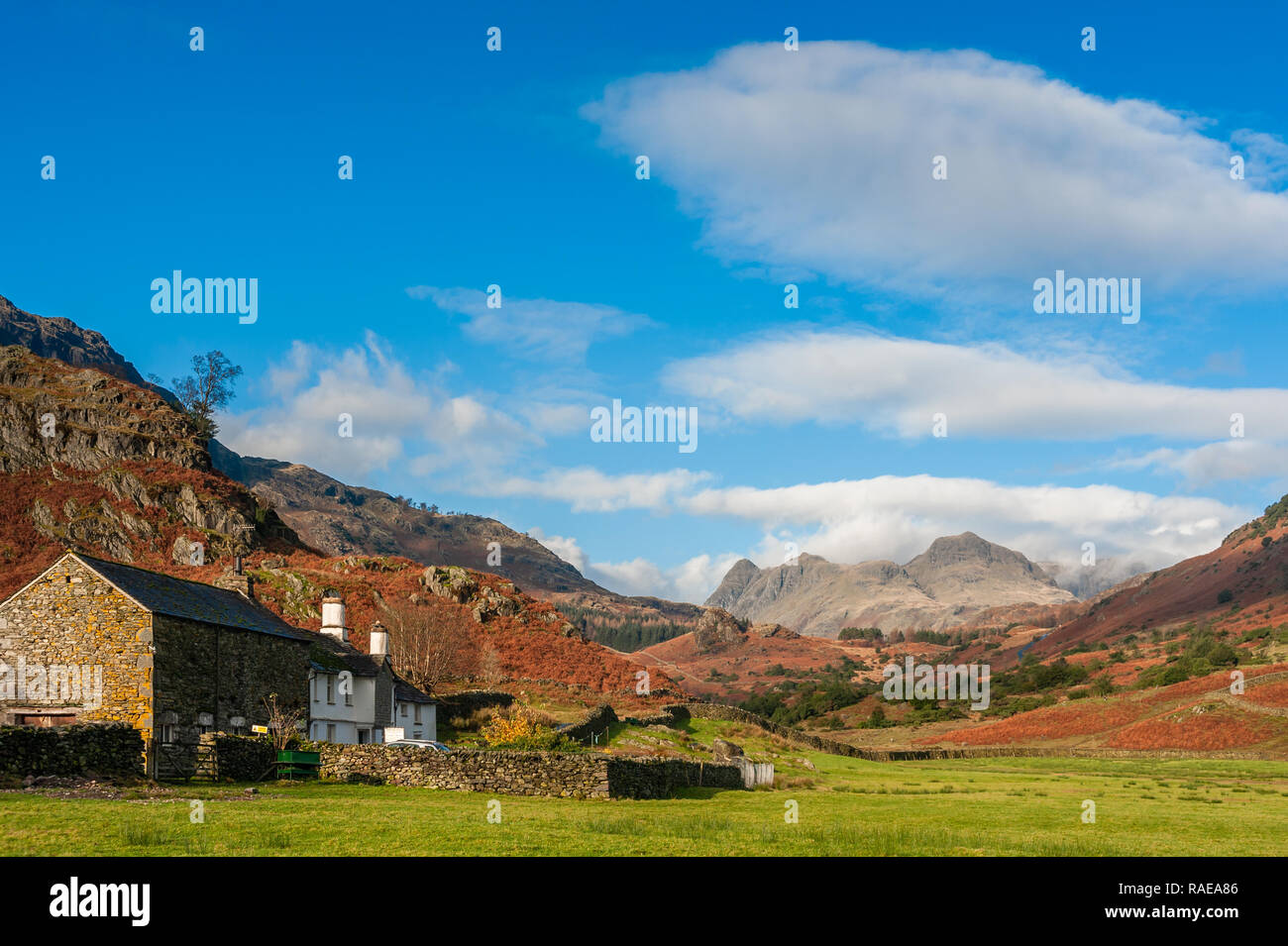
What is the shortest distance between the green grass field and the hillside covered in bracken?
156 feet

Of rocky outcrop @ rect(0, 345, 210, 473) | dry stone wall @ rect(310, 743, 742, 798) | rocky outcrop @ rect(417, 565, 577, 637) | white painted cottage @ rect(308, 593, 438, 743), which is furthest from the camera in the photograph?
rocky outcrop @ rect(0, 345, 210, 473)

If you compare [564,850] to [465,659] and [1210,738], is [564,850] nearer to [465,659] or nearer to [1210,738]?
[465,659]

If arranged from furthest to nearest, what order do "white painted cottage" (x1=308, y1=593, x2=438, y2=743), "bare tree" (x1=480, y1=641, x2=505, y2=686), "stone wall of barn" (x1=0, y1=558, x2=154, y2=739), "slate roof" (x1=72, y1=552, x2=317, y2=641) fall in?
"bare tree" (x1=480, y1=641, x2=505, y2=686) < "white painted cottage" (x1=308, y1=593, x2=438, y2=743) < "slate roof" (x1=72, y1=552, x2=317, y2=641) < "stone wall of barn" (x1=0, y1=558, x2=154, y2=739)

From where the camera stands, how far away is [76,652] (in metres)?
32.8

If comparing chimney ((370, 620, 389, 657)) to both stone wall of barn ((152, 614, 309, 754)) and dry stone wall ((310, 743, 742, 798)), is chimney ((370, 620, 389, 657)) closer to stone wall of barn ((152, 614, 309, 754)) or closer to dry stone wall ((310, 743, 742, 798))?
stone wall of barn ((152, 614, 309, 754))

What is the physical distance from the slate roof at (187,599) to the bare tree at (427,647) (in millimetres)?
24039

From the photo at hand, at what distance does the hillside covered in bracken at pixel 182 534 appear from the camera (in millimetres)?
83000

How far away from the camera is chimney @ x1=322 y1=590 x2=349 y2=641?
53.4 m

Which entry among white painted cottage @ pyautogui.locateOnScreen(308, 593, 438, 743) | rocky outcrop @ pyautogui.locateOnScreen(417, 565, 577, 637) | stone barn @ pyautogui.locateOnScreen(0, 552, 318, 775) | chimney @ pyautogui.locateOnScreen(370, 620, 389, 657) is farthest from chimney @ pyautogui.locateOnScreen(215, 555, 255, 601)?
rocky outcrop @ pyautogui.locateOnScreen(417, 565, 577, 637)

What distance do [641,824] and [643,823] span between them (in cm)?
38

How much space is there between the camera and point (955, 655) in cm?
19538
